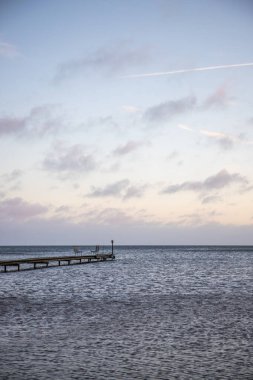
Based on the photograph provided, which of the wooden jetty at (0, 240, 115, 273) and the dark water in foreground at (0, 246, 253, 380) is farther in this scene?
the wooden jetty at (0, 240, 115, 273)

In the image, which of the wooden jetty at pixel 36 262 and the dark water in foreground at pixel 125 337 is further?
the wooden jetty at pixel 36 262

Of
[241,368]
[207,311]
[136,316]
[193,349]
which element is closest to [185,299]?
[207,311]

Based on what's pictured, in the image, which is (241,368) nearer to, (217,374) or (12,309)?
(217,374)

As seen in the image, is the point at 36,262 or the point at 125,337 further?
the point at 36,262

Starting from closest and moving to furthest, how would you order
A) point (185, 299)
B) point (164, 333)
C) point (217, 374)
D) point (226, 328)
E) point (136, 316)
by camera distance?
point (217, 374) < point (164, 333) < point (226, 328) < point (136, 316) < point (185, 299)

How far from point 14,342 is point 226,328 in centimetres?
967

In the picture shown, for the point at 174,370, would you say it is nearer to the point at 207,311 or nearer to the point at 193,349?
the point at 193,349

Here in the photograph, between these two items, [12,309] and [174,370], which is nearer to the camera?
[174,370]

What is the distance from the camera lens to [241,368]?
13.8 meters

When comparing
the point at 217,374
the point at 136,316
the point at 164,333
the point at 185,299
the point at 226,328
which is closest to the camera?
the point at 217,374

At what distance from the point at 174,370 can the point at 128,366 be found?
146 centimetres

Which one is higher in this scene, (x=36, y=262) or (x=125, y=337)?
(x=36, y=262)

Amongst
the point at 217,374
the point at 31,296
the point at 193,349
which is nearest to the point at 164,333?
the point at 193,349

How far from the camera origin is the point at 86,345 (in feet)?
54.3
